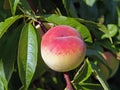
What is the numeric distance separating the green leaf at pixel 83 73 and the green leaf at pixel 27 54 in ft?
0.44

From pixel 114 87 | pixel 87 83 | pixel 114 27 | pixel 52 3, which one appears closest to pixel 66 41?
pixel 87 83

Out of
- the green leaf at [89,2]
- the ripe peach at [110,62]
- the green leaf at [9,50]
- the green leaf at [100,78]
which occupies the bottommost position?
the ripe peach at [110,62]

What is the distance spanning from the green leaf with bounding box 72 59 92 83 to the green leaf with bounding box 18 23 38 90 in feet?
0.44

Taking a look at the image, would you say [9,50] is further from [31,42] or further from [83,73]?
[83,73]

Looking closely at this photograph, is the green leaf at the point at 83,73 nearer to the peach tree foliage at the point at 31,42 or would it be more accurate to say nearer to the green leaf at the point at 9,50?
the peach tree foliage at the point at 31,42

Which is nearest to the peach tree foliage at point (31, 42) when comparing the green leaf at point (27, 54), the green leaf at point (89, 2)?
the green leaf at point (27, 54)

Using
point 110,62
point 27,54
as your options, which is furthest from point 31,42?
point 110,62

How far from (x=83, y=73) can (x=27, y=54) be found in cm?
17

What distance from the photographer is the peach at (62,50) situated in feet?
3.25

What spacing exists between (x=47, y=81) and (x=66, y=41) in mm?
582

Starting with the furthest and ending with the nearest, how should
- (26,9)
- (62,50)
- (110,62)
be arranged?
(110,62) → (26,9) → (62,50)

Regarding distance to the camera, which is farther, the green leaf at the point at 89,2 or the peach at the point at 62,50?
the green leaf at the point at 89,2

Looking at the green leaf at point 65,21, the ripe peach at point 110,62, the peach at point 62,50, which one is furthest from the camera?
the ripe peach at point 110,62

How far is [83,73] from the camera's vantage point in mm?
1087
